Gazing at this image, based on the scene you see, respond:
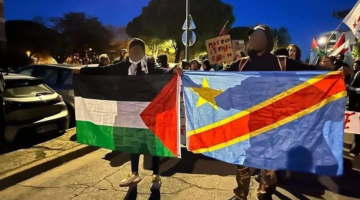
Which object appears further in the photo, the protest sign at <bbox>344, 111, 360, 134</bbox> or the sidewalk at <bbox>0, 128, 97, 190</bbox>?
the protest sign at <bbox>344, 111, 360, 134</bbox>

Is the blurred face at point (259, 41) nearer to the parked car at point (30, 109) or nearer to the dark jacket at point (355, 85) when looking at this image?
the dark jacket at point (355, 85)

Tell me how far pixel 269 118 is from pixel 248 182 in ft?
2.44

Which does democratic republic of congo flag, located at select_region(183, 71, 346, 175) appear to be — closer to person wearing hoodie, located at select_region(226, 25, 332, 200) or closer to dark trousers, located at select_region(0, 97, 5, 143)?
person wearing hoodie, located at select_region(226, 25, 332, 200)

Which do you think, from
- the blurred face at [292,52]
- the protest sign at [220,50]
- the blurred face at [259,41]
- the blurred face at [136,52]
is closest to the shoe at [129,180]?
the blurred face at [136,52]

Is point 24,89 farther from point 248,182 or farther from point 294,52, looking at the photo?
point 294,52

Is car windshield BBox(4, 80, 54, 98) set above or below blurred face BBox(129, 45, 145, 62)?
below

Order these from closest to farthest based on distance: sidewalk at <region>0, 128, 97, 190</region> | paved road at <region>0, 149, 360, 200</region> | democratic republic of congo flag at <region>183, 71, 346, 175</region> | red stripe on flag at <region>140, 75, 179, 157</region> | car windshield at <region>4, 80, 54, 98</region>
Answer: democratic republic of congo flag at <region>183, 71, 346, 175</region> → red stripe on flag at <region>140, 75, 179, 157</region> → paved road at <region>0, 149, 360, 200</region> → sidewalk at <region>0, 128, 97, 190</region> → car windshield at <region>4, 80, 54, 98</region>

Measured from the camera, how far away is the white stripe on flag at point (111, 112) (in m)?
3.99

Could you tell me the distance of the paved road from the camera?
12.9ft

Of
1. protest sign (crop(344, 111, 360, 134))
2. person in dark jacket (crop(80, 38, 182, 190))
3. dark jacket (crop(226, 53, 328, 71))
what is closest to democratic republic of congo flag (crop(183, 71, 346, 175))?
dark jacket (crop(226, 53, 328, 71))

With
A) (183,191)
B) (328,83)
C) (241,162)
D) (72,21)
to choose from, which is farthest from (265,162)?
(72,21)

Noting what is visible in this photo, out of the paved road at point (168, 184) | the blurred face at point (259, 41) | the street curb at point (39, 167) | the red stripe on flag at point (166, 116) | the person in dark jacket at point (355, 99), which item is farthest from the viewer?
the person in dark jacket at point (355, 99)

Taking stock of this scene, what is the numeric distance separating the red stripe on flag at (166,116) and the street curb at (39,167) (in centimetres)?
204

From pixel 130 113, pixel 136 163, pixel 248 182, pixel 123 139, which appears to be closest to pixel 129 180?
pixel 136 163
